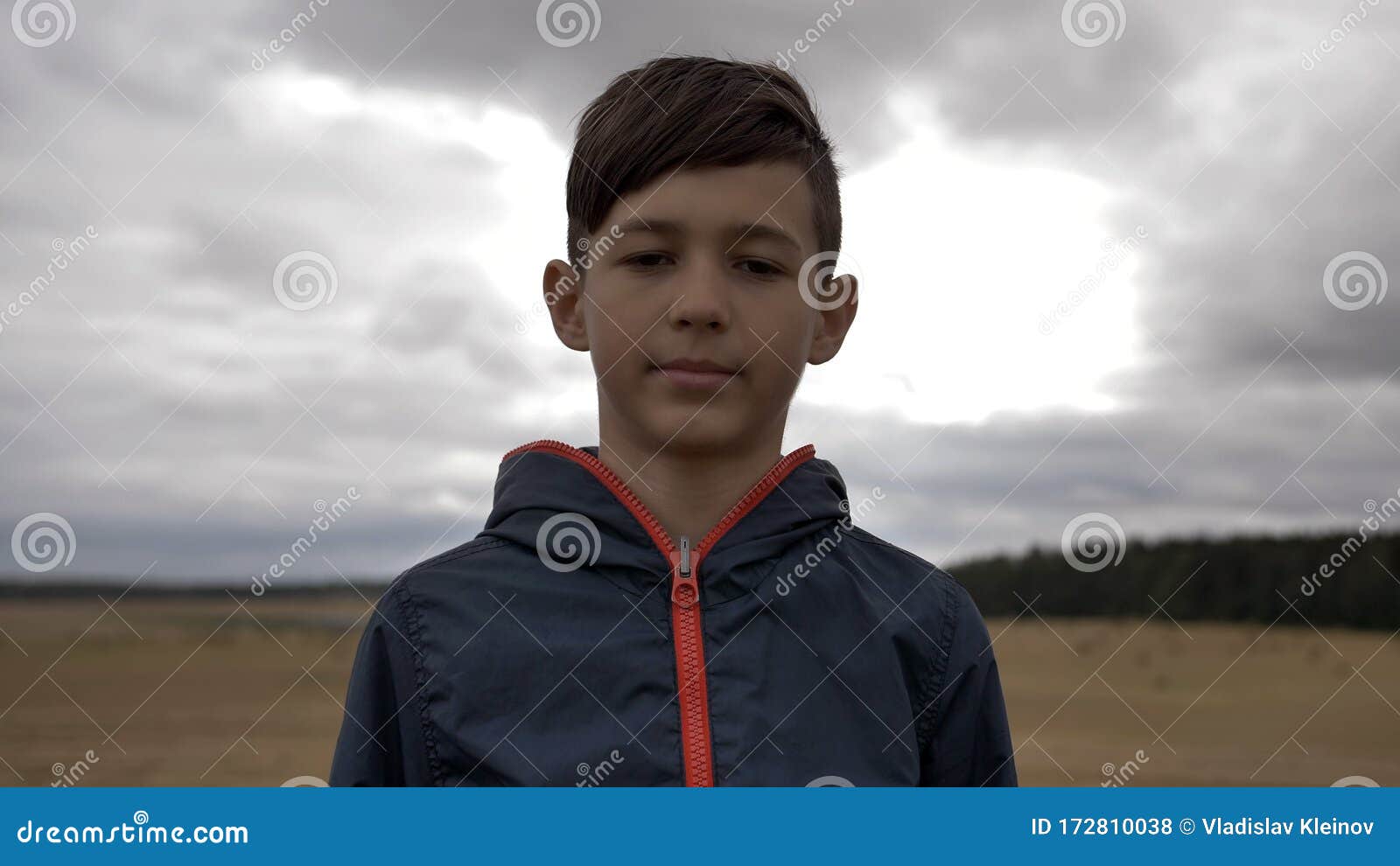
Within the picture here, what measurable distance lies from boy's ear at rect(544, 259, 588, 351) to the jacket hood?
0.29 m

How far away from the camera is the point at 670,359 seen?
9.11 ft

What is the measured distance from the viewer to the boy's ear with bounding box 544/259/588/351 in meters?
3.04

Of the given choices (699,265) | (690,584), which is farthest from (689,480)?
(699,265)

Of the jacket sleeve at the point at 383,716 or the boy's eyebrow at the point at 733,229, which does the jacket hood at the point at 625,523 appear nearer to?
the jacket sleeve at the point at 383,716

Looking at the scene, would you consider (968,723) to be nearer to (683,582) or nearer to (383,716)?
(683,582)

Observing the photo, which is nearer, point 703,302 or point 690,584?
point 703,302

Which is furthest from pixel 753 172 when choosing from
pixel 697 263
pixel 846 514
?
pixel 846 514

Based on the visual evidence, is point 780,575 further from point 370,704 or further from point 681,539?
point 370,704

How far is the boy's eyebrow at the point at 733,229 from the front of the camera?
2811 mm

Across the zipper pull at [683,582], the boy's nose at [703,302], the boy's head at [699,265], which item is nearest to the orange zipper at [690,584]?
the zipper pull at [683,582]

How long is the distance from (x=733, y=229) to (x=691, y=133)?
336 mm

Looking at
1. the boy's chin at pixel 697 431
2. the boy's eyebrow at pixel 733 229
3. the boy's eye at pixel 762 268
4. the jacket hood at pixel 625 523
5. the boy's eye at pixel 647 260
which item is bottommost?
the jacket hood at pixel 625 523

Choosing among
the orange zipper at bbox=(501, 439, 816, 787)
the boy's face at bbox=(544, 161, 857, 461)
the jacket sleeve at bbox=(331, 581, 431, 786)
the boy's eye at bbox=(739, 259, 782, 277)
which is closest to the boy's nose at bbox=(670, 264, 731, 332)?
the boy's face at bbox=(544, 161, 857, 461)

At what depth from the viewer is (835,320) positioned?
124 inches
